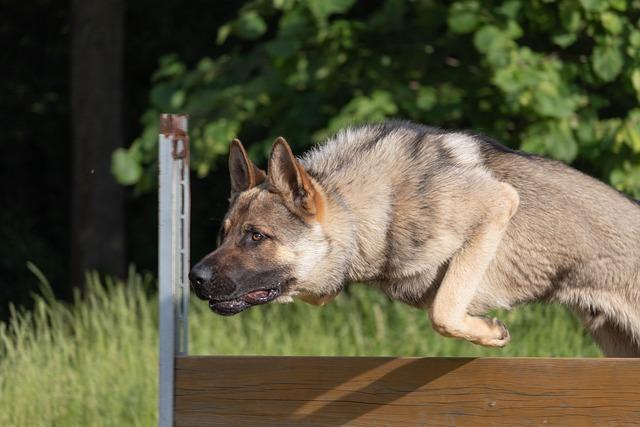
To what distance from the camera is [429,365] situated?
3590 millimetres

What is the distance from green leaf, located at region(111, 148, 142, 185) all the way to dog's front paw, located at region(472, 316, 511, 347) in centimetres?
419

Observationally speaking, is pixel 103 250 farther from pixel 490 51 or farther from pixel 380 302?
pixel 490 51

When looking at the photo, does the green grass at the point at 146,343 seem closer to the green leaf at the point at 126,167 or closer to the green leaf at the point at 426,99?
the green leaf at the point at 126,167

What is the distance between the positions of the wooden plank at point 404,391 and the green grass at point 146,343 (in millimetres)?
1880

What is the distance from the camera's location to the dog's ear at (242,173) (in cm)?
405

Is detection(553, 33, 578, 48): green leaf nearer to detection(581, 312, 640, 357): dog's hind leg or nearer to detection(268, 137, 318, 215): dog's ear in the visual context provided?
detection(581, 312, 640, 357): dog's hind leg

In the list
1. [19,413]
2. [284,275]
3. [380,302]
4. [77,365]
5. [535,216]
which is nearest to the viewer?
[284,275]

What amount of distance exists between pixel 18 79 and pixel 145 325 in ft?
20.2

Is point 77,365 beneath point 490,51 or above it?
beneath

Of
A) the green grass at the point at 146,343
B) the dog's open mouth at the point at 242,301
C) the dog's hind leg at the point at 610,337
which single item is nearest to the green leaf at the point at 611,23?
the green grass at the point at 146,343

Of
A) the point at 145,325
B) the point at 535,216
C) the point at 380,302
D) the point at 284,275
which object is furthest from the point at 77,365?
the point at 535,216

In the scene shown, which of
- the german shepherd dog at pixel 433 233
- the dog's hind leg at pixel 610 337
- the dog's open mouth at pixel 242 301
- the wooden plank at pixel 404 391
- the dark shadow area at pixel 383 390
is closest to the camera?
the wooden plank at pixel 404 391

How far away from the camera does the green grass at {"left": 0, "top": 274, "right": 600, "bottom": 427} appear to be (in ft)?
19.0

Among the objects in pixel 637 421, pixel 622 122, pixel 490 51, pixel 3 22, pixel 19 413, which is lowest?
pixel 19 413
